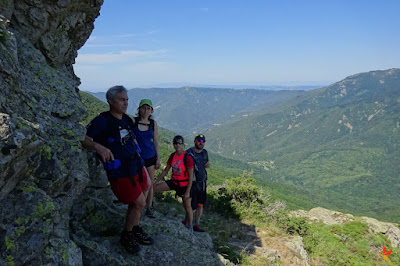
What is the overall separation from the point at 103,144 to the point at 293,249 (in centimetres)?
747

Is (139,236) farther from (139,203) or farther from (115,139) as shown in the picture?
(115,139)

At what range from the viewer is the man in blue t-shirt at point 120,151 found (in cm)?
501

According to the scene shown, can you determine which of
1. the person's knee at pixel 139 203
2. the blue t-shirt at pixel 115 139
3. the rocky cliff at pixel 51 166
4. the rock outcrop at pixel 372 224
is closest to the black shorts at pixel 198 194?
the rocky cliff at pixel 51 166

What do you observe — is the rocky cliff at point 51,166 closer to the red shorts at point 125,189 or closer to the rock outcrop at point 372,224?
the red shorts at point 125,189

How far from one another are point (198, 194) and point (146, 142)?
242cm

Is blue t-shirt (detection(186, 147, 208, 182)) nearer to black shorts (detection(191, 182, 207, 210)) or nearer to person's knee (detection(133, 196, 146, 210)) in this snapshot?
black shorts (detection(191, 182, 207, 210))

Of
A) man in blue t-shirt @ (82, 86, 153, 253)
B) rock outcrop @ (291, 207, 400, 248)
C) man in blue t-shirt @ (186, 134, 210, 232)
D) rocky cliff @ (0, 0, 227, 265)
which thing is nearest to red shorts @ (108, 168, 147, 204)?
man in blue t-shirt @ (82, 86, 153, 253)

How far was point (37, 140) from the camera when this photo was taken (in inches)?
147

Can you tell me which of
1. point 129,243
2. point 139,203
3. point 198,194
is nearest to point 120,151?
point 139,203

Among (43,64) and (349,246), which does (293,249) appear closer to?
(349,246)

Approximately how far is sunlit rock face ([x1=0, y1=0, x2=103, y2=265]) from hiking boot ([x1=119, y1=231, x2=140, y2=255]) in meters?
1.08

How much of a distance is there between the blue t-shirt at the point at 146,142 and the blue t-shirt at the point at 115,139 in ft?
5.49

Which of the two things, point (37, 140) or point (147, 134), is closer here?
point (37, 140)

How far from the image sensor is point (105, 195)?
715 centimetres
